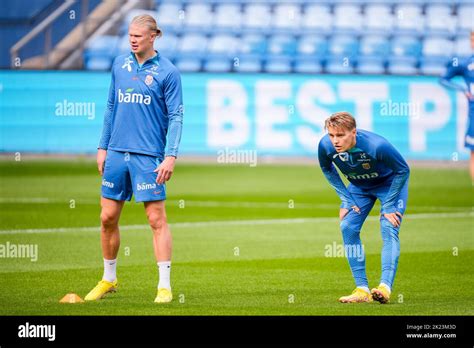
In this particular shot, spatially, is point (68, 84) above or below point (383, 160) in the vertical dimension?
above

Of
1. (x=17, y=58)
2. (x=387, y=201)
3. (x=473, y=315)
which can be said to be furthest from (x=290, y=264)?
(x=17, y=58)

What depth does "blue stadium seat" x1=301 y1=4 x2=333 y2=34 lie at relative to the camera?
30.5m

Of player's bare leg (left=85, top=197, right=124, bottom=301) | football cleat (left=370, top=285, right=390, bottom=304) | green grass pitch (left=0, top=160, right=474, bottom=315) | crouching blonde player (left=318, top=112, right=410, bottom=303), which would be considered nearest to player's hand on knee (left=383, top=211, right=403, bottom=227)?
crouching blonde player (left=318, top=112, right=410, bottom=303)

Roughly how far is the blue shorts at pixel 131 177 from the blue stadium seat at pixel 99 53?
772 inches

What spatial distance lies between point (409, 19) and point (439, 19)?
2.88ft

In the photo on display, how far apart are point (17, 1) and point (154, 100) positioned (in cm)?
1844

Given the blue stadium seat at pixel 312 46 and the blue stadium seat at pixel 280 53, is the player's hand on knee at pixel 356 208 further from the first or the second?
→ the blue stadium seat at pixel 312 46

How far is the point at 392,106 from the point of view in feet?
87.1

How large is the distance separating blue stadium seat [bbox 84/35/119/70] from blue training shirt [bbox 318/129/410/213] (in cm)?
1972

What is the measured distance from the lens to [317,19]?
3081 cm

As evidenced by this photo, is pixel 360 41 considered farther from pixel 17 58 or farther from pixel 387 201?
pixel 387 201

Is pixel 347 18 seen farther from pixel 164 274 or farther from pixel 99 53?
pixel 164 274

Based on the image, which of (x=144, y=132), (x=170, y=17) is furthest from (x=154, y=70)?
(x=170, y=17)
